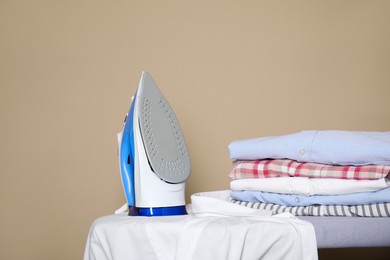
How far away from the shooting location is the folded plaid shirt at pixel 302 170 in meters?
1.05

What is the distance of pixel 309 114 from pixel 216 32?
42 cm

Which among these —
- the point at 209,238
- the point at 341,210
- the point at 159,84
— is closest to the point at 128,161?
the point at 209,238

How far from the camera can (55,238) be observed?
74.1 inches

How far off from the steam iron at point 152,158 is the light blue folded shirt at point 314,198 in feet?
0.50

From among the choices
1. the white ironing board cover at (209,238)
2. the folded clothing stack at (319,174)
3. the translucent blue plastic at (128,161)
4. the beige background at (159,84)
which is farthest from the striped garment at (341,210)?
the beige background at (159,84)

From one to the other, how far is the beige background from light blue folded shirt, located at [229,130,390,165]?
66cm

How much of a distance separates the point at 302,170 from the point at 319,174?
0.04 metres

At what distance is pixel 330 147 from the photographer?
1.11 m

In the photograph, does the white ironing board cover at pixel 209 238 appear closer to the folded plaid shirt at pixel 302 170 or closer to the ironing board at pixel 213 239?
the ironing board at pixel 213 239

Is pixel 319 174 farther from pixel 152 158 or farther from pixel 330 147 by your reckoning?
pixel 152 158

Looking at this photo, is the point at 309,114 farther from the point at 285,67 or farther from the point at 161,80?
the point at 161,80

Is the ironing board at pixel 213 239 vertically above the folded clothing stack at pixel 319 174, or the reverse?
the folded clothing stack at pixel 319 174

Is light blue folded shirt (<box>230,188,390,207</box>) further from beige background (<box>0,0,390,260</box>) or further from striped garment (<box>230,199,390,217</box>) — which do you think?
beige background (<box>0,0,390,260</box>)

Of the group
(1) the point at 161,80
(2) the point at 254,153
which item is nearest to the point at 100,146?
(1) the point at 161,80
